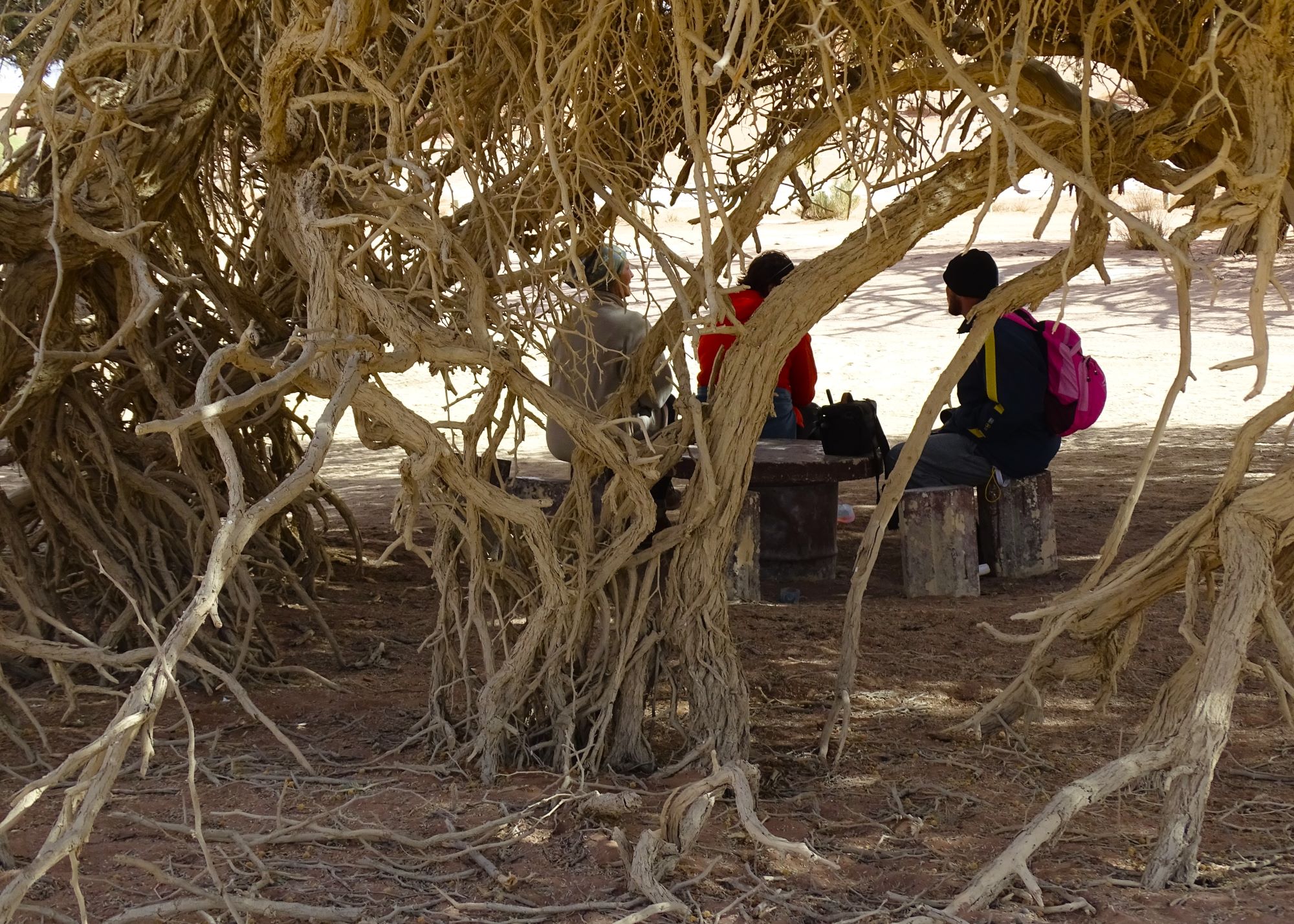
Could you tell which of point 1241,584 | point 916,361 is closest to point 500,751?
point 1241,584

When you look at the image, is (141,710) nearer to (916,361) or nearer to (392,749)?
(392,749)

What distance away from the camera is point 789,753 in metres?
3.90

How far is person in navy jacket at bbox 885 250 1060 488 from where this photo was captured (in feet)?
18.9

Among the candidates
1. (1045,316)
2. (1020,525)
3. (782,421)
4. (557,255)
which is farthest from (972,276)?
(1045,316)

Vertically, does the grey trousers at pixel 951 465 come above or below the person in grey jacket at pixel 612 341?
below

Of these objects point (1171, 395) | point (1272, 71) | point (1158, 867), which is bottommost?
point (1158, 867)

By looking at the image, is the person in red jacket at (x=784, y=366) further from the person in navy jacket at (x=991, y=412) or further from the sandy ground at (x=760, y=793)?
the sandy ground at (x=760, y=793)

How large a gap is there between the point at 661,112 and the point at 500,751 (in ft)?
6.29

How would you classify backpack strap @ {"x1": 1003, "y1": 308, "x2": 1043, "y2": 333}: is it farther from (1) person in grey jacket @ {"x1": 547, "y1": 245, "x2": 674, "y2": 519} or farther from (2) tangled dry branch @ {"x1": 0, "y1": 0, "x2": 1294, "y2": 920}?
(1) person in grey jacket @ {"x1": 547, "y1": 245, "x2": 674, "y2": 519}

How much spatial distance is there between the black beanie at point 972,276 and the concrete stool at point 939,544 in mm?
845

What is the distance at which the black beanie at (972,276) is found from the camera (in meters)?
5.63

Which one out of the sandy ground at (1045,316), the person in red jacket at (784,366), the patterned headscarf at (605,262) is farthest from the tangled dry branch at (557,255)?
the sandy ground at (1045,316)

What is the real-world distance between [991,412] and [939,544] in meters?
0.66

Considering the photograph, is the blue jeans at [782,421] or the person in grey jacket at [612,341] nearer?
the person in grey jacket at [612,341]
